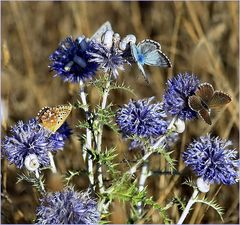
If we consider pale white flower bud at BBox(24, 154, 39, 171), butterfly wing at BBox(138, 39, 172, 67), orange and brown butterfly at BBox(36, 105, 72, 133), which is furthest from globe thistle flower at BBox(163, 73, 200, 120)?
pale white flower bud at BBox(24, 154, 39, 171)

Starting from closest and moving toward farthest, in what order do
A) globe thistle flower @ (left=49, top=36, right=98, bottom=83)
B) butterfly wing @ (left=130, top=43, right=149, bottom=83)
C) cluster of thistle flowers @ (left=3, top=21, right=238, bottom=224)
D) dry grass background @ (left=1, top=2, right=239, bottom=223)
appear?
butterfly wing @ (left=130, top=43, right=149, bottom=83)
cluster of thistle flowers @ (left=3, top=21, right=238, bottom=224)
globe thistle flower @ (left=49, top=36, right=98, bottom=83)
dry grass background @ (left=1, top=2, right=239, bottom=223)

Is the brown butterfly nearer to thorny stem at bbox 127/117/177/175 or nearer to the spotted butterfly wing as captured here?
the spotted butterfly wing

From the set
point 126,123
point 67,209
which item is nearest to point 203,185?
point 126,123

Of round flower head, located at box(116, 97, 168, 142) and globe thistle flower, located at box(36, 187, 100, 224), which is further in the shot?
round flower head, located at box(116, 97, 168, 142)

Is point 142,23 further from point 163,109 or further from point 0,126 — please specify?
point 163,109

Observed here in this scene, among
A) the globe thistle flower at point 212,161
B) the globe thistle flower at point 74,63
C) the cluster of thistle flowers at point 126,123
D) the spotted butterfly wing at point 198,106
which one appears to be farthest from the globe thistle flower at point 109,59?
the globe thistle flower at point 212,161

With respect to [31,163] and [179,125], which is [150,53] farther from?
[31,163]

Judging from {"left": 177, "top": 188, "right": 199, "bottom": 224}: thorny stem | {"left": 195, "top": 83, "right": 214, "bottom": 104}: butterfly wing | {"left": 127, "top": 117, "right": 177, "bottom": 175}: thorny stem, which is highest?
{"left": 195, "top": 83, "right": 214, "bottom": 104}: butterfly wing
